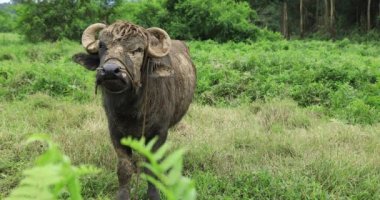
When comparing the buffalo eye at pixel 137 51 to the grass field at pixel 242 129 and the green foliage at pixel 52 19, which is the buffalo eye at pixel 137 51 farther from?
the green foliage at pixel 52 19

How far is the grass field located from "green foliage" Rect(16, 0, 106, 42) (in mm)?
11274

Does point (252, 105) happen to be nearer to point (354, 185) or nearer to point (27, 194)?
point (354, 185)

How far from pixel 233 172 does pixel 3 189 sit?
2313 millimetres

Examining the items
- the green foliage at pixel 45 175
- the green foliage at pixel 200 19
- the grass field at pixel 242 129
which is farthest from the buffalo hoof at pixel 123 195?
the green foliage at pixel 200 19

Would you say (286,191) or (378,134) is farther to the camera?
(378,134)

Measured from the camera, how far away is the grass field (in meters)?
4.88

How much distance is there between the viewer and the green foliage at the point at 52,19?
21953mm

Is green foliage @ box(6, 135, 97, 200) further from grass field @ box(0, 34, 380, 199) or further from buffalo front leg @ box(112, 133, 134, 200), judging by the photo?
buffalo front leg @ box(112, 133, 134, 200)

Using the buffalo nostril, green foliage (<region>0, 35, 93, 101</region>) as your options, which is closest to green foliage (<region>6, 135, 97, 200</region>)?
the buffalo nostril

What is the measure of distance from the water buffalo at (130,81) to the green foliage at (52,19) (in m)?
17.9

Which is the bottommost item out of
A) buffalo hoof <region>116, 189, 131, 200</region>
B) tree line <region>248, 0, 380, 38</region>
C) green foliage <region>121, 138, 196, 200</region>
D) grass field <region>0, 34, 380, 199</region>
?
tree line <region>248, 0, 380, 38</region>

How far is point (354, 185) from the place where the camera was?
16.1 ft

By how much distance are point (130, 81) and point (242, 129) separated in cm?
298

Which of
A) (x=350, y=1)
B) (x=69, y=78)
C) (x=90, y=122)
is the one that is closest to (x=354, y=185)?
(x=90, y=122)
